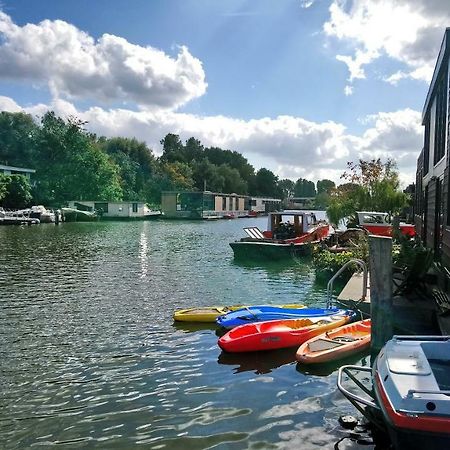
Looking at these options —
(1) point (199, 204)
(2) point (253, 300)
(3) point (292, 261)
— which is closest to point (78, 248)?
(3) point (292, 261)

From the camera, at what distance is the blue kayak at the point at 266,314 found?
11.8 metres

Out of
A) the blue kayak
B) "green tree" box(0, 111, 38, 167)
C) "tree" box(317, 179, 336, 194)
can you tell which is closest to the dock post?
the blue kayak

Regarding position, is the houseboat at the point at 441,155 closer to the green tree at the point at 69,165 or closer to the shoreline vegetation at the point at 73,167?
the shoreline vegetation at the point at 73,167

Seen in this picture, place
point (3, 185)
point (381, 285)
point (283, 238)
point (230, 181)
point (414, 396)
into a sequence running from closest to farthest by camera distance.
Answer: point (414, 396) → point (381, 285) → point (283, 238) → point (3, 185) → point (230, 181)

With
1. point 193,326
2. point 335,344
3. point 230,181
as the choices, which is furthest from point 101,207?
point 335,344

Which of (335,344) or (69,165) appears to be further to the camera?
(69,165)

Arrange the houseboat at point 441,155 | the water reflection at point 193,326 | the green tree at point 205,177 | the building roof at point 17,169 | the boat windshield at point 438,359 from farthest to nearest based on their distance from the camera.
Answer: the green tree at point 205,177 < the building roof at point 17,169 < the water reflection at point 193,326 < the houseboat at point 441,155 < the boat windshield at point 438,359

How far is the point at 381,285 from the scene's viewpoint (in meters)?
8.41

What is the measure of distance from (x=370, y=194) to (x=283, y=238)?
15.5m

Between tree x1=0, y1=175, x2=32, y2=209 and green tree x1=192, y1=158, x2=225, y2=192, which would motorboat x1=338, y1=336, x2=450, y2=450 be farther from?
green tree x1=192, y1=158, x2=225, y2=192

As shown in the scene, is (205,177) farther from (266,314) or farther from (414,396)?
(414,396)

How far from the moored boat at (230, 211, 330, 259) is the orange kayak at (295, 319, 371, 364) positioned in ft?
47.4

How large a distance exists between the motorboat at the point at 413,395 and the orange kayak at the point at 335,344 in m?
2.86

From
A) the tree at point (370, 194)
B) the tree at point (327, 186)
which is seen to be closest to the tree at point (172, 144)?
the tree at point (327, 186)
